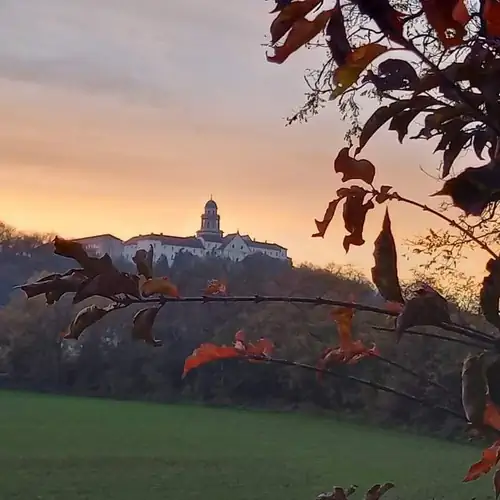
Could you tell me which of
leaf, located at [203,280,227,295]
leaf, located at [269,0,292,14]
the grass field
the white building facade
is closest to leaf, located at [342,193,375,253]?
leaf, located at [269,0,292,14]

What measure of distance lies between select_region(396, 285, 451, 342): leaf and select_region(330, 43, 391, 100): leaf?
79 millimetres

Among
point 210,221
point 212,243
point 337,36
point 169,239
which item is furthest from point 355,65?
point 210,221

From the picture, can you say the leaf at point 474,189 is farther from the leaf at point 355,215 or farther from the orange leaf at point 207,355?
the orange leaf at point 207,355

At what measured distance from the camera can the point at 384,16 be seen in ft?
0.85

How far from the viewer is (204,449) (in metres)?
12.9

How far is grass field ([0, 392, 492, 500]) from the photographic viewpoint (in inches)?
381

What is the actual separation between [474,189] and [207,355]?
28cm

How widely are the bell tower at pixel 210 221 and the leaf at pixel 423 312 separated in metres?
Result: 25.6

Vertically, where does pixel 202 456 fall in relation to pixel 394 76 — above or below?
below

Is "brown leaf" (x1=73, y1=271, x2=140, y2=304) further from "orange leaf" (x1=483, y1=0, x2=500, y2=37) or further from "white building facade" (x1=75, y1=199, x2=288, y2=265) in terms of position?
"white building facade" (x1=75, y1=199, x2=288, y2=265)

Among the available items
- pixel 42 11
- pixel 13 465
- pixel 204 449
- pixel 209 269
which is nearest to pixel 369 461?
pixel 204 449

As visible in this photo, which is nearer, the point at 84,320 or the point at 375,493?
the point at 84,320

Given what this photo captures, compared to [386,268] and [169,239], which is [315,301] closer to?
[386,268]

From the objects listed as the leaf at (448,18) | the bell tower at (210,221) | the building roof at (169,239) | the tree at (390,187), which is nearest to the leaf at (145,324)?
the tree at (390,187)
